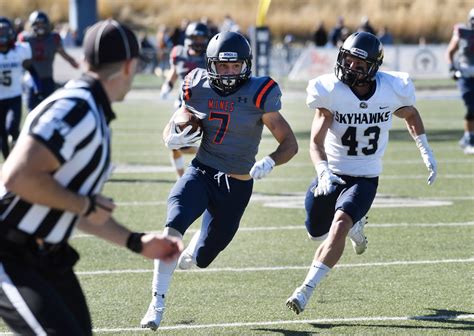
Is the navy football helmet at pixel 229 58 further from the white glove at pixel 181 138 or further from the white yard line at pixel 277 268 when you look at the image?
the white yard line at pixel 277 268

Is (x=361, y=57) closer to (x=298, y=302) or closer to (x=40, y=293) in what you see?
(x=298, y=302)

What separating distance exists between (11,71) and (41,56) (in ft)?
5.87

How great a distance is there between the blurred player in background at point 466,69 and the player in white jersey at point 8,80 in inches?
221

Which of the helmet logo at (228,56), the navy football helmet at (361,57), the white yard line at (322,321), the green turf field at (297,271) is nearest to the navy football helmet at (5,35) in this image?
the green turf field at (297,271)

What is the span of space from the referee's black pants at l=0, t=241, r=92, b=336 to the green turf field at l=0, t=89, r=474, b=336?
5.63 feet

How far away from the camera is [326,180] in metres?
6.03

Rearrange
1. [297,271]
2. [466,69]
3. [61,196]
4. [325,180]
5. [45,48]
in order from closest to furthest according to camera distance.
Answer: [61,196]
[325,180]
[297,271]
[466,69]
[45,48]

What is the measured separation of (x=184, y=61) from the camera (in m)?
11.8

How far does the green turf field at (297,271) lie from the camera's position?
5.73 m

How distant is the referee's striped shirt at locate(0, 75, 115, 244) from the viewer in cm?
357

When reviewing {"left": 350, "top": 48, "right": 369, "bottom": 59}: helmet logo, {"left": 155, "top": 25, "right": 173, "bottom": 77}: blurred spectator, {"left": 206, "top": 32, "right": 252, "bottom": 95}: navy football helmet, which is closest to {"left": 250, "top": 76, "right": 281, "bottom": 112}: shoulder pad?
{"left": 206, "top": 32, "right": 252, "bottom": 95}: navy football helmet

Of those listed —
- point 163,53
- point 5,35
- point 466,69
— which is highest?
point 5,35

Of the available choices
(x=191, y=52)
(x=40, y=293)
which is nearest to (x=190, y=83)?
(x=40, y=293)

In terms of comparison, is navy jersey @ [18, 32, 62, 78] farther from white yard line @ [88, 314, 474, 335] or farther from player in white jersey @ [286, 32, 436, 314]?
white yard line @ [88, 314, 474, 335]
